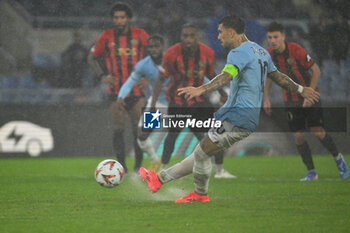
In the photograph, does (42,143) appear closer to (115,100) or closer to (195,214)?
(115,100)

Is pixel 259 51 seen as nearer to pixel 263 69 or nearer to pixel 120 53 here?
pixel 263 69

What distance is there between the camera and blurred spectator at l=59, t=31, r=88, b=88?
11602 millimetres

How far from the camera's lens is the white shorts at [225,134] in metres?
5.35

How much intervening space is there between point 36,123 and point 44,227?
724 cm

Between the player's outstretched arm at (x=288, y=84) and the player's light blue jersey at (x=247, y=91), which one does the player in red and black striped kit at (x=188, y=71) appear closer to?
the player's outstretched arm at (x=288, y=84)

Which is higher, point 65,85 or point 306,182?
point 65,85

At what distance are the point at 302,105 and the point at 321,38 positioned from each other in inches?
128

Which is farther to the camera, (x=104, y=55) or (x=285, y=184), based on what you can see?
(x=104, y=55)

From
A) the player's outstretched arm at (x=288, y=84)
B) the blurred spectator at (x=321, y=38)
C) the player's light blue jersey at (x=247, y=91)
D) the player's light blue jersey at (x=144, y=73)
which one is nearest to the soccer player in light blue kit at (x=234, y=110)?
the player's light blue jersey at (x=247, y=91)

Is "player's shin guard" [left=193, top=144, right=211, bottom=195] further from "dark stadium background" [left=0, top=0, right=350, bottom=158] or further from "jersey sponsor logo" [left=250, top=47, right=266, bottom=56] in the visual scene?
"dark stadium background" [left=0, top=0, right=350, bottom=158]

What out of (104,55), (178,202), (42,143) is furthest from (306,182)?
(42,143)

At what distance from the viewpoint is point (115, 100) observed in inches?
352

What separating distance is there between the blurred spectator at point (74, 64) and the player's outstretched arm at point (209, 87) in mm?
6875

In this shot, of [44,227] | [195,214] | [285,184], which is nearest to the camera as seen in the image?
[44,227]
